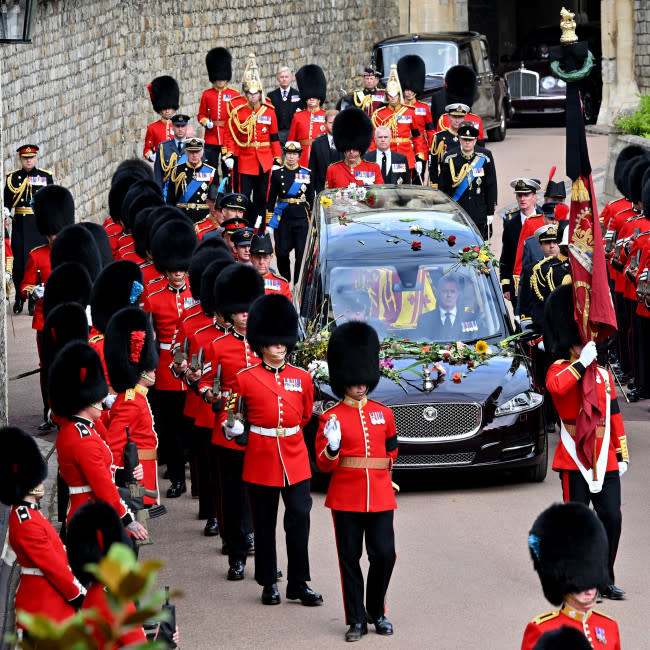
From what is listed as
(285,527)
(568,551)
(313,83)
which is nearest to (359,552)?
(285,527)

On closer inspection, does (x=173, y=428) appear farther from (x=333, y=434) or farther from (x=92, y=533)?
(x=92, y=533)

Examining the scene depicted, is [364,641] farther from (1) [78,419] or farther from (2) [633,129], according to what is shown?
(2) [633,129]

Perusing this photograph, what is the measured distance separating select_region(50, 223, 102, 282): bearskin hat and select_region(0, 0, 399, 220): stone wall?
1562mm

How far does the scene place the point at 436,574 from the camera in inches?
289

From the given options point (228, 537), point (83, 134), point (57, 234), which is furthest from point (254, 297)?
point (83, 134)

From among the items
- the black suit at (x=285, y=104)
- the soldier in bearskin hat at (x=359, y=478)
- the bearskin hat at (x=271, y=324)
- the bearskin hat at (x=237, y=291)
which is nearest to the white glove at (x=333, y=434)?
the soldier in bearskin hat at (x=359, y=478)

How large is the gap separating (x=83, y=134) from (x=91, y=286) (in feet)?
34.2

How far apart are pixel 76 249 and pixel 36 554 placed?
5.08m

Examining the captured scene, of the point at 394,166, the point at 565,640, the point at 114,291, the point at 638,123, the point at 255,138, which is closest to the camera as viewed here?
the point at 565,640

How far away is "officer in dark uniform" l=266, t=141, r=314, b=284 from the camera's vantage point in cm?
1425

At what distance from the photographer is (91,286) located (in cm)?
916

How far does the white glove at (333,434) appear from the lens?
624 cm

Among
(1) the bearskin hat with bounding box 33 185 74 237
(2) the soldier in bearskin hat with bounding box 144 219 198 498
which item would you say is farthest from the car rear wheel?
(2) the soldier in bearskin hat with bounding box 144 219 198 498

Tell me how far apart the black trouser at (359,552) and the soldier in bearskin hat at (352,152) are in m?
6.93
